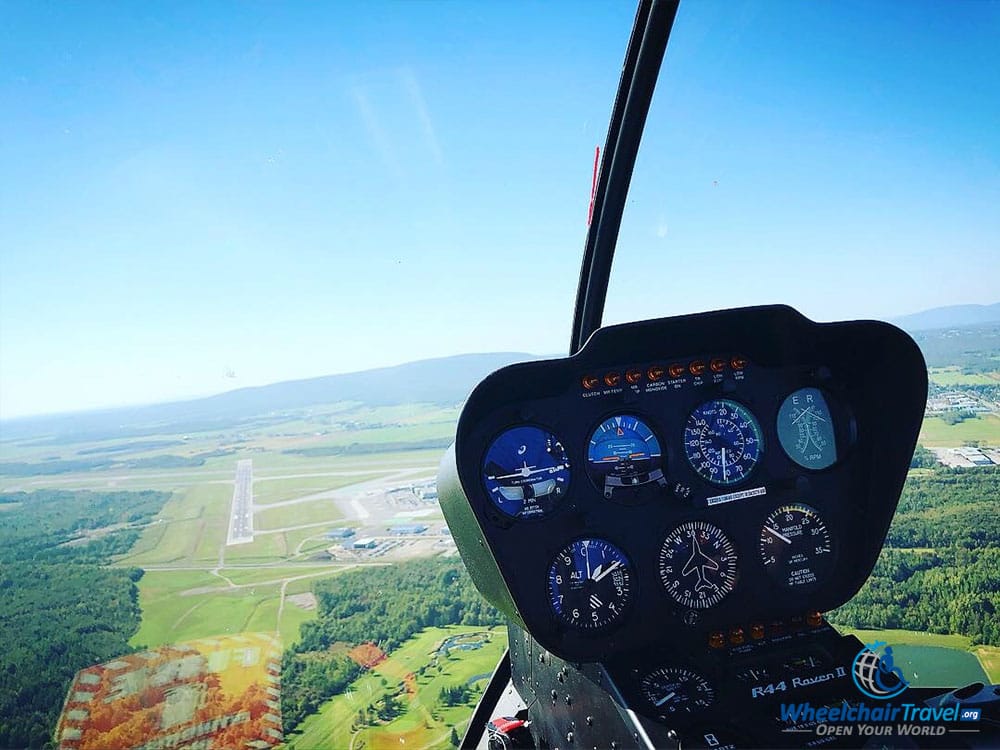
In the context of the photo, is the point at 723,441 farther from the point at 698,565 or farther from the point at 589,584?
the point at 589,584

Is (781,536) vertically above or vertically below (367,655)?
above

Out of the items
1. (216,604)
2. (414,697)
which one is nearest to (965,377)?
(414,697)

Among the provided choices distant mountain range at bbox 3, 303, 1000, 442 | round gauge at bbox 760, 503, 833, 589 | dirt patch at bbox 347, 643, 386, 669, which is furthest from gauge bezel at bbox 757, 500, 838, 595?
distant mountain range at bbox 3, 303, 1000, 442

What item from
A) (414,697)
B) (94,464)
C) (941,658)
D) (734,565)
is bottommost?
(414,697)

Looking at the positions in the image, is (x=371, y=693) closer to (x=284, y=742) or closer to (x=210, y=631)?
(x=284, y=742)

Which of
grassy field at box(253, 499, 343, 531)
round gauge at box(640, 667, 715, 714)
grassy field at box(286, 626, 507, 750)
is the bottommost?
grassy field at box(286, 626, 507, 750)

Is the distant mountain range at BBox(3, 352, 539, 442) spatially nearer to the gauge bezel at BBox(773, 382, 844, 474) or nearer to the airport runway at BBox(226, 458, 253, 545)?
the airport runway at BBox(226, 458, 253, 545)

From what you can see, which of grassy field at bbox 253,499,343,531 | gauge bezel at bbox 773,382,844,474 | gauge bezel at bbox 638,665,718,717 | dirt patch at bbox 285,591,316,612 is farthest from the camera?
grassy field at bbox 253,499,343,531

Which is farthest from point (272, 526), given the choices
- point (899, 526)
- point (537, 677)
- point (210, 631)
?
point (899, 526)
